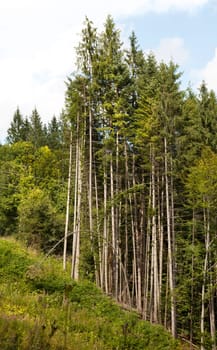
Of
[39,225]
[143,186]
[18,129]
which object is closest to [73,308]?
[143,186]

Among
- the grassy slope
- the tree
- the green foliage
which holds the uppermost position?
the tree

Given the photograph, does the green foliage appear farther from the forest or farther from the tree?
the tree

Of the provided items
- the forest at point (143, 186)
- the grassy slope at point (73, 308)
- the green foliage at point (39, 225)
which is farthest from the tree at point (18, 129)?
the grassy slope at point (73, 308)

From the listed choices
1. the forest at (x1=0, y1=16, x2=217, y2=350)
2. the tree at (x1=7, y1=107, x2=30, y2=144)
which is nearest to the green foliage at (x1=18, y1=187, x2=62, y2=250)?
the forest at (x1=0, y1=16, x2=217, y2=350)

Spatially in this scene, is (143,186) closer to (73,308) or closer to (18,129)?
(73,308)

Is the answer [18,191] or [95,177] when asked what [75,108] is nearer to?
[95,177]

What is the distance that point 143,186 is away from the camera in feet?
53.6

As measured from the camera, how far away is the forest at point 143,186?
1584 cm

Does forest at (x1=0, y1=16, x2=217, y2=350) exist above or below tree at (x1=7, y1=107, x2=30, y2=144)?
below

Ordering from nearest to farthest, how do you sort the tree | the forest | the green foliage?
1. the forest
2. the green foliage
3. the tree

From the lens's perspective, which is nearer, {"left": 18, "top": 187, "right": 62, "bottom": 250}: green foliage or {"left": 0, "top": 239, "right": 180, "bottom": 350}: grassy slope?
{"left": 0, "top": 239, "right": 180, "bottom": 350}: grassy slope

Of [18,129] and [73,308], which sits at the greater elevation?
[18,129]

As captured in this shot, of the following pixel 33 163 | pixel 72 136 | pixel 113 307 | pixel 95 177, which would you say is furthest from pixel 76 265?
pixel 33 163

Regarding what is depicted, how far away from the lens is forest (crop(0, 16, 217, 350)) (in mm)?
15844
